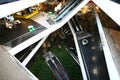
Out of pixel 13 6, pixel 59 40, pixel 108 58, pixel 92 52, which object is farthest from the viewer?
pixel 59 40

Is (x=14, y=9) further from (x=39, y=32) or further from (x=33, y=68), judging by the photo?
(x=33, y=68)

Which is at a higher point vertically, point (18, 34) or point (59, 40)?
point (18, 34)

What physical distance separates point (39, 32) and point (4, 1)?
1.96 feet

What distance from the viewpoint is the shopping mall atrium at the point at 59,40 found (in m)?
2.08

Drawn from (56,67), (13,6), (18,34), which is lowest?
(56,67)

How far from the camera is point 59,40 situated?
3217mm

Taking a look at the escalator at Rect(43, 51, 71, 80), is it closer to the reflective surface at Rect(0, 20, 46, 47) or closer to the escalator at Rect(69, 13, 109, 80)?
the escalator at Rect(69, 13, 109, 80)

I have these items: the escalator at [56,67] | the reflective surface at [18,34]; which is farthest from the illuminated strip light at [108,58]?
the reflective surface at [18,34]

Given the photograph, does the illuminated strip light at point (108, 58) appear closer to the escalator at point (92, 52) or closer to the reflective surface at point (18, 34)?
the escalator at point (92, 52)

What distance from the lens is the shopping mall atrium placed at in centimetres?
208

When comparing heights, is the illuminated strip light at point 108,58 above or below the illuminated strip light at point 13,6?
below

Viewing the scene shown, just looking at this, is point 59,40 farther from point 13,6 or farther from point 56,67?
point 13,6

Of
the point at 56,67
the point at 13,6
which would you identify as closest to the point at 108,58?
the point at 56,67

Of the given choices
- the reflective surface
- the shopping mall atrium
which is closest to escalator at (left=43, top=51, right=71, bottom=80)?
the shopping mall atrium
